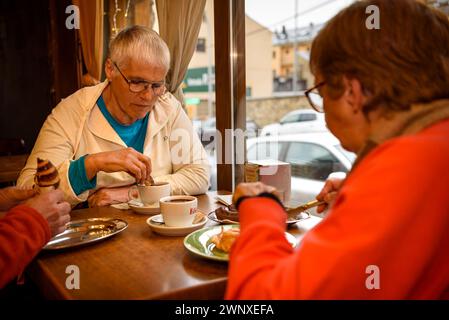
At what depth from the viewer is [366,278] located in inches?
24.8

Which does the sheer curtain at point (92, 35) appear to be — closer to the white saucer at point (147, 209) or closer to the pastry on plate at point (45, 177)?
the white saucer at point (147, 209)

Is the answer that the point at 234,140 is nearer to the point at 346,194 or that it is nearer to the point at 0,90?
the point at 346,194

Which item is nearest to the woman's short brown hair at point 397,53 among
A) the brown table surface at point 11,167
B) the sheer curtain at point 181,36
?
the sheer curtain at point 181,36

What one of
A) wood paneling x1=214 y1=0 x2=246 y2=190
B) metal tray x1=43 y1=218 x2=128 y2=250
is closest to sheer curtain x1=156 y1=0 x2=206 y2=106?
wood paneling x1=214 y1=0 x2=246 y2=190

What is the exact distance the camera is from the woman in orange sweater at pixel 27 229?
3.01 feet

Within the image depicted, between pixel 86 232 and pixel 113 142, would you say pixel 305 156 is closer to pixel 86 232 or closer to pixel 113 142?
pixel 113 142

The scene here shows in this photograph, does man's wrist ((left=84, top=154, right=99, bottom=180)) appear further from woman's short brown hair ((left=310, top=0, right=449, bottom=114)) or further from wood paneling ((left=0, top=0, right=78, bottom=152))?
wood paneling ((left=0, top=0, right=78, bottom=152))

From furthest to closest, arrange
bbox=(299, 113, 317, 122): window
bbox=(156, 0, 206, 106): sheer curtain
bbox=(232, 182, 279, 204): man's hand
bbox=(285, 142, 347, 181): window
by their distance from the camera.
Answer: bbox=(299, 113, 317, 122): window, bbox=(285, 142, 347, 181): window, bbox=(156, 0, 206, 106): sheer curtain, bbox=(232, 182, 279, 204): man's hand

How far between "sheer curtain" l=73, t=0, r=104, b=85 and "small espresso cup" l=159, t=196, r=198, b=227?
2.64 m

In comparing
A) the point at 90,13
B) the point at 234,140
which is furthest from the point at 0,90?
the point at 234,140

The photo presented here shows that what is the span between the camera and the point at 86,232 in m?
1.27

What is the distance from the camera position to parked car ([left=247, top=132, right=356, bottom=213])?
2.81m

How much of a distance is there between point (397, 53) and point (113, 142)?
1468mm
